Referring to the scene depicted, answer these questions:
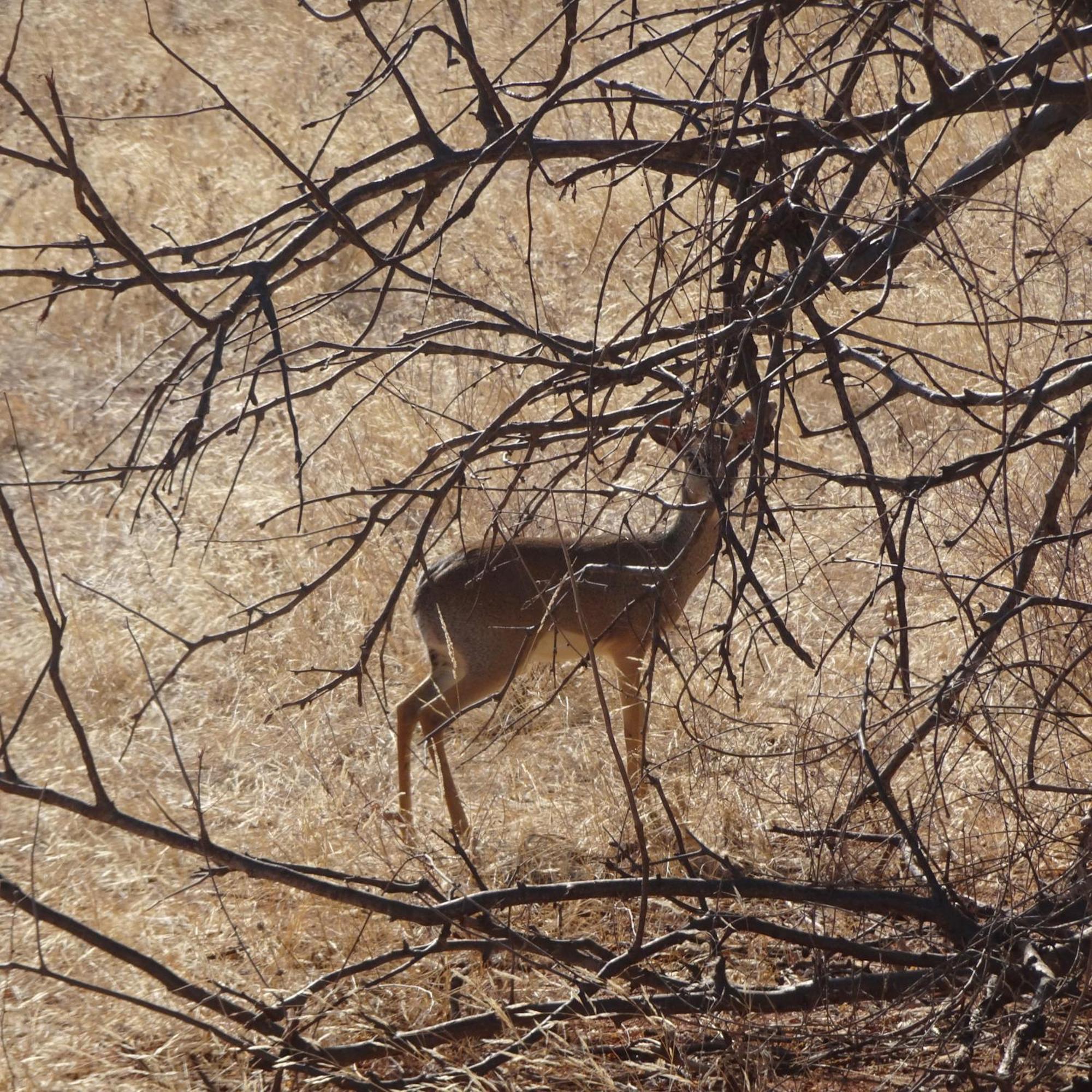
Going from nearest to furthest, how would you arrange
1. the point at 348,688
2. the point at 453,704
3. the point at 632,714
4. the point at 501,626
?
1. the point at 501,626
2. the point at 453,704
3. the point at 632,714
4. the point at 348,688

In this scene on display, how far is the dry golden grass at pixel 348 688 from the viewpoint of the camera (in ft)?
11.7

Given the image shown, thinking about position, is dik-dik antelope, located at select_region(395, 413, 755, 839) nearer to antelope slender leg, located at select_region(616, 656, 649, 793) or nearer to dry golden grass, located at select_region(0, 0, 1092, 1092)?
antelope slender leg, located at select_region(616, 656, 649, 793)

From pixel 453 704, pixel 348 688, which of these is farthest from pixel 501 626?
pixel 348 688

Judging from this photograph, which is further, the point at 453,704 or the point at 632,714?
the point at 632,714

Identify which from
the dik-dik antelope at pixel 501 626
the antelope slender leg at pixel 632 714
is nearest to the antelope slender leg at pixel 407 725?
the dik-dik antelope at pixel 501 626

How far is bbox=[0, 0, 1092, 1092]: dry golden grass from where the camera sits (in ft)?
11.7

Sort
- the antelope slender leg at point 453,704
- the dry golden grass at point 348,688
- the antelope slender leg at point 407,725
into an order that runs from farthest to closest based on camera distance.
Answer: the antelope slender leg at point 407,725 → the antelope slender leg at point 453,704 → the dry golden grass at point 348,688

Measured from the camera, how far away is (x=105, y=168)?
10.5m

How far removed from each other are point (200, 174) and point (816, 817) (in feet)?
27.8

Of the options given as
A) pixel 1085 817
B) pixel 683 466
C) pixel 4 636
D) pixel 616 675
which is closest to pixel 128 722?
pixel 4 636

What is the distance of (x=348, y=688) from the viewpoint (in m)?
5.86

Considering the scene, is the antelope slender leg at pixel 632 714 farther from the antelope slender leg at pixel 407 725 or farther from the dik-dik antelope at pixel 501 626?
the antelope slender leg at pixel 407 725

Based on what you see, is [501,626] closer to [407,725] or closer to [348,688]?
[407,725]

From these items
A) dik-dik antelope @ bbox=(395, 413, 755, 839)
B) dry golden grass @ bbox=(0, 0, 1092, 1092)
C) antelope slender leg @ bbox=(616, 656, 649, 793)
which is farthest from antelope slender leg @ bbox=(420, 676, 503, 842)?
antelope slender leg @ bbox=(616, 656, 649, 793)
